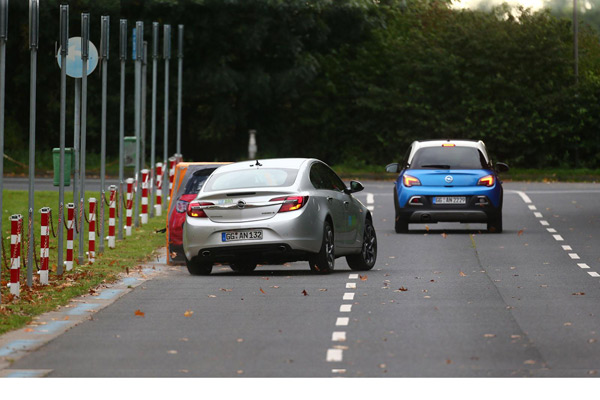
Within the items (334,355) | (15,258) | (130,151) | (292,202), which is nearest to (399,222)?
(130,151)

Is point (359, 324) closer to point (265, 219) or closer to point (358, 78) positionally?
point (265, 219)

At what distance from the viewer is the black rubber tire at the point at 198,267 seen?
19.0 meters

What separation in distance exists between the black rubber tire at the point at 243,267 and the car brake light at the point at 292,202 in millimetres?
2090

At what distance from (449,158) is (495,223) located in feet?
4.70

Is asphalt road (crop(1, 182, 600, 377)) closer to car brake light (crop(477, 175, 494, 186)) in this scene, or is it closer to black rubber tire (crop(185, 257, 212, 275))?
black rubber tire (crop(185, 257, 212, 275))

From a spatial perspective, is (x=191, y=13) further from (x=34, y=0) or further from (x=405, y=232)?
(x=34, y=0)

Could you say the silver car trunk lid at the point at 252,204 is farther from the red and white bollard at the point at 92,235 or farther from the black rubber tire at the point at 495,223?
the black rubber tire at the point at 495,223

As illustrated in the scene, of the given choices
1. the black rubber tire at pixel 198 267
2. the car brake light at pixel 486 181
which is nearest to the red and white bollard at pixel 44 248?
the black rubber tire at pixel 198 267

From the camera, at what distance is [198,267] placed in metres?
19.1

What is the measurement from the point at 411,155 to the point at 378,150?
31.8 m

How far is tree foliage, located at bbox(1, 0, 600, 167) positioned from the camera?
5641cm

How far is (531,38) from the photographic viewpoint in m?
56.7

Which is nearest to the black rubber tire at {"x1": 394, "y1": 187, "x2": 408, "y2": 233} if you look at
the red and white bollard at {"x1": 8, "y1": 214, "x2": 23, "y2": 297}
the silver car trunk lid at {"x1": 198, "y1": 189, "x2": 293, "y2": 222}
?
the silver car trunk lid at {"x1": 198, "y1": 189, "x2": 293, "y2": 222}

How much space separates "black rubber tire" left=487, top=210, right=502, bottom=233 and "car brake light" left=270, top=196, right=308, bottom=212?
31.0ft
